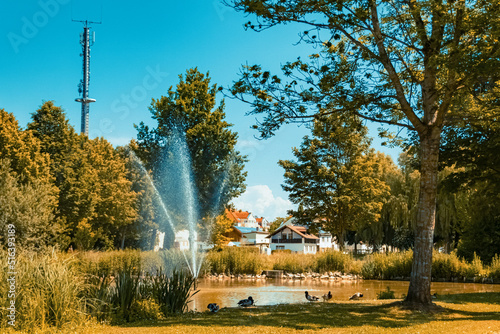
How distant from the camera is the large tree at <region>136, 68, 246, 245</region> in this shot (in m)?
32.8

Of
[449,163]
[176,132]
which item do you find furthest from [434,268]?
[176,132]

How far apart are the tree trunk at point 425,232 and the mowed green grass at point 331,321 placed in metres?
0.52

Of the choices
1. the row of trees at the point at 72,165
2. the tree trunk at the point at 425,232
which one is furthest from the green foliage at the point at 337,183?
the tree trunk at the point at 425,232

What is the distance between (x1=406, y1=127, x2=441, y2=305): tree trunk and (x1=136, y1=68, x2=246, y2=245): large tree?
22.7 m

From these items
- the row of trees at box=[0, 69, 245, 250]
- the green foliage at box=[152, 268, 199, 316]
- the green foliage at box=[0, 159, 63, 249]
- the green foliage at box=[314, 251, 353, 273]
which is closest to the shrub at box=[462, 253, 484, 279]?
the green foliage at box=[314, 251, 353, 273]

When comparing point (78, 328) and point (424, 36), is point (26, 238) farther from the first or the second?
point (424, 36)

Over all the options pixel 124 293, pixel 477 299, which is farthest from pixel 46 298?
pixel 477 299

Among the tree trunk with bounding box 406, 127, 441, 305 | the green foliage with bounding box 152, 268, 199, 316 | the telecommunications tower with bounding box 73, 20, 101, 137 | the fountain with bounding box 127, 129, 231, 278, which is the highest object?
the telecommunications tower with bounding box 73, 20, 101, 137

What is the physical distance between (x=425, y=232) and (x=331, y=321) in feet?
10.9

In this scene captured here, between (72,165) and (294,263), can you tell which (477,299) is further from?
(72,165)

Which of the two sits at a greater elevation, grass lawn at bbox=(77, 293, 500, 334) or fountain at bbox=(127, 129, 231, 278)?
fountain at bbox=(127, 129, 231, 278)

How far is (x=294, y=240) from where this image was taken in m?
83.8

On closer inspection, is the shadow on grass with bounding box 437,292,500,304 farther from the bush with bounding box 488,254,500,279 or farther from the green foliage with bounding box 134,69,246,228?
the green foliage with bounding box 134,69,246,228

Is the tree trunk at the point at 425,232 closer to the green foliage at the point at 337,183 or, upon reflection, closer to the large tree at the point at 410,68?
the large tree at the point at 410,68
